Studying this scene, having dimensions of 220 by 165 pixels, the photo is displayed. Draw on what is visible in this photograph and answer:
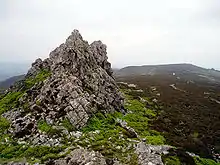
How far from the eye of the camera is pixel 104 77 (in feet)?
182

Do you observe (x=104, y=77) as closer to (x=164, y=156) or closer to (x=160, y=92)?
(x=164, y=156)

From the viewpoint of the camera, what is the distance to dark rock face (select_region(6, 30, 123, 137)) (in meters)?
40.4

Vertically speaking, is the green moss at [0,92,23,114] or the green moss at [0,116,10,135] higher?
the green moss at [0,92,23,114]

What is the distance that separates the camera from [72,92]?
43250mm

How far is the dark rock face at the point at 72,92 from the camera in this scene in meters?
40.4

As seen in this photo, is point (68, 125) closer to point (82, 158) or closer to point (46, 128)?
point (46, 128)

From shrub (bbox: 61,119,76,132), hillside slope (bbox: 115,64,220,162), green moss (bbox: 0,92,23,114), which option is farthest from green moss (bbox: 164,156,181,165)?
green moss (bbox: 0,92,23,114)

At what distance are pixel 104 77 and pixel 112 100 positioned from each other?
240 inches

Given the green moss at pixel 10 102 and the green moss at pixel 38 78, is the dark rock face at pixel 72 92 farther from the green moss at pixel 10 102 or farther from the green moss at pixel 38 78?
the green moss at pixel 10 102

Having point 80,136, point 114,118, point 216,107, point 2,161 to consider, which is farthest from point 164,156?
point 216,107

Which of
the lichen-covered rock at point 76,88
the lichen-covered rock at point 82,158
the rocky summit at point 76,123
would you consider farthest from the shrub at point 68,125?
the lichen-covered rock at point 82,158

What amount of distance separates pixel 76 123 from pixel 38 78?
634 inches

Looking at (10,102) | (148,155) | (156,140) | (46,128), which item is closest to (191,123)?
(156,140)

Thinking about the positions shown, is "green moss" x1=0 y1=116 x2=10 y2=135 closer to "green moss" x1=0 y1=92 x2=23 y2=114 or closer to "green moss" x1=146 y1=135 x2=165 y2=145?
"green moss" x1=0 y1=92 x2=23 y2=114
